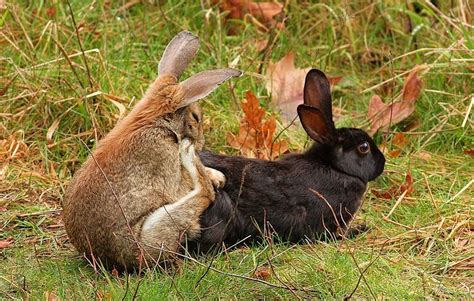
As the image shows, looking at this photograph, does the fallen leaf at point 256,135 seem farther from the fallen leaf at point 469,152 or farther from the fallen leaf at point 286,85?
the fallen leaf at point 469,152

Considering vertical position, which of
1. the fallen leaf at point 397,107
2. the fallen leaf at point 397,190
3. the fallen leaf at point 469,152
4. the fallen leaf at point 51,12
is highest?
the fallen leaf at point 51,12

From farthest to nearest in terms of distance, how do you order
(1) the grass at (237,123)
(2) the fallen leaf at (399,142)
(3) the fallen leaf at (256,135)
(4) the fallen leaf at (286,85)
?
(4) the fallen leaf at (286,85)
(2) the fallen leaf at (399,142)
(3) the fallen leaf at (256,135)
(1) the grass at (237,123)

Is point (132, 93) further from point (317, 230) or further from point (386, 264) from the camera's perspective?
point (386, 264)

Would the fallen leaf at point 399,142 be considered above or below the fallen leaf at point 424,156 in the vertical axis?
above

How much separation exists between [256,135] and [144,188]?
4.80 feet

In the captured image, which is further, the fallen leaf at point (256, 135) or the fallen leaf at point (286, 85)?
the fallen leaf at point (286, 85)

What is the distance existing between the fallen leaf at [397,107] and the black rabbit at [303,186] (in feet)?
3.07

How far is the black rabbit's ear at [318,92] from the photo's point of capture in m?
6.00

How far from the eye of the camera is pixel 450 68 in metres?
7.25

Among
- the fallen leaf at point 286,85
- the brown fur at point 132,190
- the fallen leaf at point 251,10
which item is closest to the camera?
the brown fur at point 132,190

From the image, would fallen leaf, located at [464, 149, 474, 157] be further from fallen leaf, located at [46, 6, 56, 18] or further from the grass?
fallen leaf, located at [46, 6, 56, 18]

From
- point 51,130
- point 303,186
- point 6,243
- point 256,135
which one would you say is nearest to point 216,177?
point 303,186

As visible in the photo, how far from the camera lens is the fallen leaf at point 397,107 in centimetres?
703

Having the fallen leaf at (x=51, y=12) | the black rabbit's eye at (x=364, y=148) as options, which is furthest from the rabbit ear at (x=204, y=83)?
the fallen leaf at (x=51, y=12)
